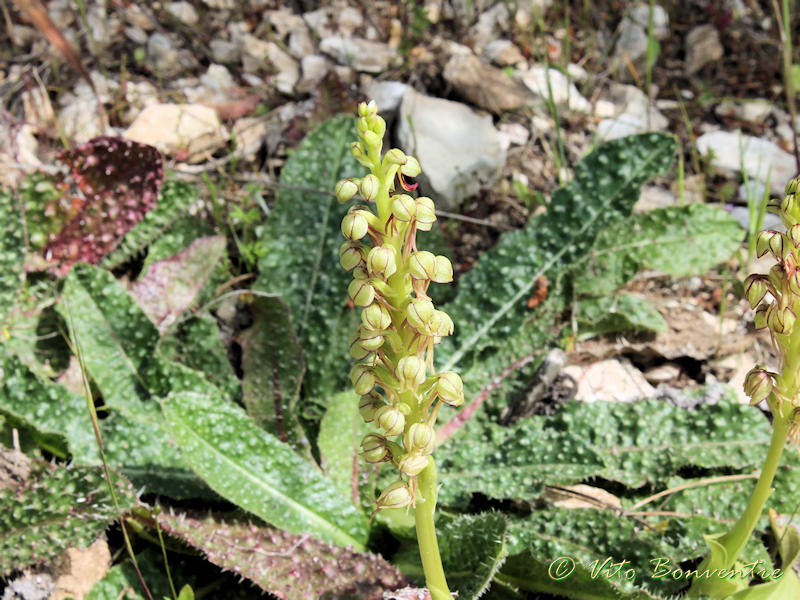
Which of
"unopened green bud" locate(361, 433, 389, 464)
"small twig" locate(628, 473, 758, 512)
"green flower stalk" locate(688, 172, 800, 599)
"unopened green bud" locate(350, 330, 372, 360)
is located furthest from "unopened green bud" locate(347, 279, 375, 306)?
"small twig" locate(628, 473, 758, 512)

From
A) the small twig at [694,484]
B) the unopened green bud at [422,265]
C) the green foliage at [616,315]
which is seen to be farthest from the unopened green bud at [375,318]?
the green foliage at [616,315]

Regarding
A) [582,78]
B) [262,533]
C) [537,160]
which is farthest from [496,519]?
[582,78]

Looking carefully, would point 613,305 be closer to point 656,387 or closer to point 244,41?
point 656,387

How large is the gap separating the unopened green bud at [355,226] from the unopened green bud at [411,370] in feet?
0.94

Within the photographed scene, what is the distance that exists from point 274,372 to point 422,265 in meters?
1.67

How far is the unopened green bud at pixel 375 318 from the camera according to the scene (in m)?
1.59

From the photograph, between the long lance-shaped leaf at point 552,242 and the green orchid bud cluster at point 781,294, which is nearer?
the green orchid bud cluster at point 781,294

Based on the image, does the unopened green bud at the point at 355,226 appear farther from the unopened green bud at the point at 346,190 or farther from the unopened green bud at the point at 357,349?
the unopened green bud at the point at 357,349

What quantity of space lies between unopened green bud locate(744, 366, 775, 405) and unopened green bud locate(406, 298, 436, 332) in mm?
868

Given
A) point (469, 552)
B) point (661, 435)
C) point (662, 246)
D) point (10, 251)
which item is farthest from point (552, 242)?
point (10, 251)

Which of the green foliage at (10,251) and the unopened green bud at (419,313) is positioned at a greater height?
the unopened green bud at (419,313)

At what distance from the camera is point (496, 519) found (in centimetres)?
232

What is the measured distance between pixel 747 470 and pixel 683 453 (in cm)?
25

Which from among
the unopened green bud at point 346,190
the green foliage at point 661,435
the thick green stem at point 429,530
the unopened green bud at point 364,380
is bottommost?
the green foliage at point 661,435
